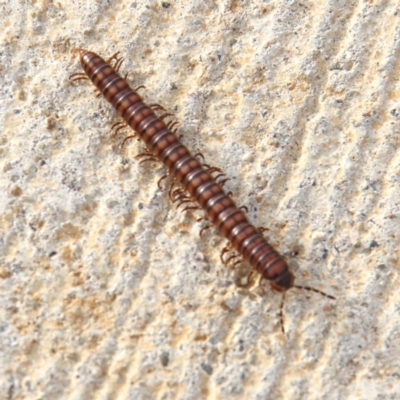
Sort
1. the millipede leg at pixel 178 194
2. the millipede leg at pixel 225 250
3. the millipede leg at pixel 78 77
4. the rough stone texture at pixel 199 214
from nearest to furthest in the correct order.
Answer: the rough stone texture at pixel 199 214 → the millipede leg at pixel 225 250 → the millipede leg at pixel 178 194 → the millipede leg at pixel 78 77

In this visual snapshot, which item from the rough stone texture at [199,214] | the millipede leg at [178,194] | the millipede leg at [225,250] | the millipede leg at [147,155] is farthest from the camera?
the millipede leg at [147,155]

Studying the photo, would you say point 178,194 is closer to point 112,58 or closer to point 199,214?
point 199,214

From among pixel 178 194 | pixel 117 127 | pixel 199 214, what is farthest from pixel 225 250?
pixel 117 127

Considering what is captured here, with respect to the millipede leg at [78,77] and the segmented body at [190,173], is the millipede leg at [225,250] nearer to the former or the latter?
the segmented body at [190,173]

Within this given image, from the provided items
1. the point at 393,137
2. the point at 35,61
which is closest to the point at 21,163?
the point at 35,61

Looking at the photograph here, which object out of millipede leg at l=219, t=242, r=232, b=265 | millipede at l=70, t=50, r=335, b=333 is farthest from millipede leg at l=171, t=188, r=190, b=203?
millipede leg at l=219, t=242, r=232, b=265

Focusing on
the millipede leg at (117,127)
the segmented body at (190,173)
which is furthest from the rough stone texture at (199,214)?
the segmented body at (190,173)

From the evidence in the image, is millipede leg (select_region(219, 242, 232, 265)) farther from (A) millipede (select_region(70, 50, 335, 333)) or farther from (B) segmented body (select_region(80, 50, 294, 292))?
(B) segmented body (select_region(80, 50, 294, 292))
